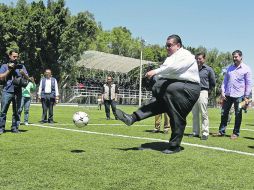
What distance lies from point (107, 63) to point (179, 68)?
55.0 meters

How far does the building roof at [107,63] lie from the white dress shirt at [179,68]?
53189 mm

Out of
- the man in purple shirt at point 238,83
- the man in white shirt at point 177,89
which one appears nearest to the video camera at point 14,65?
the man in white shirt at point 177,89

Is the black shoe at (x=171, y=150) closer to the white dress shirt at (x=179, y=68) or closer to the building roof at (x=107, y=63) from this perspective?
the white dress shirt at (x=179, y=68)

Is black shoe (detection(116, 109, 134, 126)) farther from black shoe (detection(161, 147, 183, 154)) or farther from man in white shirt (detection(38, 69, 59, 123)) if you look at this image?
man in white shirt (detection(38, 69, 59, 123))

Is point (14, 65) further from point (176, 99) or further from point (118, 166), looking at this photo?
point (118, 166)

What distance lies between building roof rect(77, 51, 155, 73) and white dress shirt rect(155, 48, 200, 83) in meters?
53.2

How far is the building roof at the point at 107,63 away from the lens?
61.1 m

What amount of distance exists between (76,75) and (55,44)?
13.0 m

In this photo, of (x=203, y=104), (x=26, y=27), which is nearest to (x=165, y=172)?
(x=203, y=104)

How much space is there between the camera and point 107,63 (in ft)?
203

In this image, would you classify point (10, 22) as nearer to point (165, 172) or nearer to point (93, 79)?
point (93, 79)

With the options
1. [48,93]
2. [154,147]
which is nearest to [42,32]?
[48,93]

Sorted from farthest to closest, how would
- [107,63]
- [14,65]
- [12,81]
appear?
[107,63] → [12,81] → [14,65]

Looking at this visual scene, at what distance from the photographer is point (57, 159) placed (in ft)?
20.9
